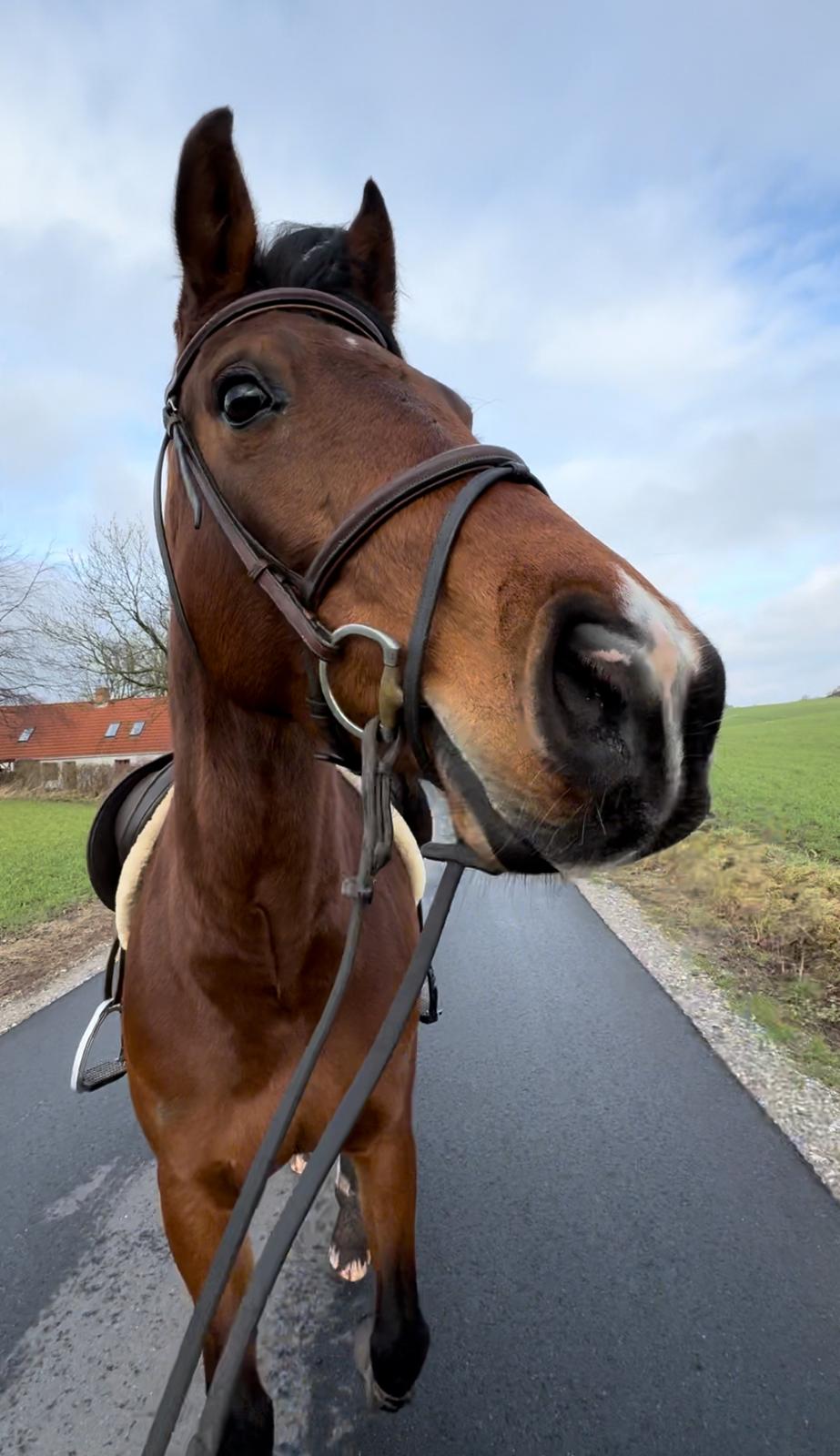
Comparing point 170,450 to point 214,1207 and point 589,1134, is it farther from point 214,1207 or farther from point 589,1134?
point 589,1134

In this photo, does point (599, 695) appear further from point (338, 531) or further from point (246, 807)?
point (246, 807)

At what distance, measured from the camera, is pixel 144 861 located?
2477 millimetres

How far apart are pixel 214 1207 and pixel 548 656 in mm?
1950

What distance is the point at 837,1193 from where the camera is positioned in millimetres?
3082

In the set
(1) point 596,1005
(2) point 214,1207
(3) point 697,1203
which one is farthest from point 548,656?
(1) point 596,1005

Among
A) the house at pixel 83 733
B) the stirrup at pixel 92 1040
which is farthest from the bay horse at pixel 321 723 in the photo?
the house at pixel 83 733

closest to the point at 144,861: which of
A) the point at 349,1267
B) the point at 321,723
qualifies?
the point at 321,723

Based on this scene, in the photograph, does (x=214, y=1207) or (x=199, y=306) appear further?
(x=214, y=1207)

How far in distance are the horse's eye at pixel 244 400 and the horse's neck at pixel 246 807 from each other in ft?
1.91

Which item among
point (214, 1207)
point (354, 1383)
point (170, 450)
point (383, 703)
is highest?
point (170, 450)

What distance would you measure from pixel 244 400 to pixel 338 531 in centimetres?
43

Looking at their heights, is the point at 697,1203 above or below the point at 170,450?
below

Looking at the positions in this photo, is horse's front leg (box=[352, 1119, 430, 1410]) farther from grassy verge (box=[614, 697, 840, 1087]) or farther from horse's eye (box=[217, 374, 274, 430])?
horse's eye (box=[217, 374, 274, 430])

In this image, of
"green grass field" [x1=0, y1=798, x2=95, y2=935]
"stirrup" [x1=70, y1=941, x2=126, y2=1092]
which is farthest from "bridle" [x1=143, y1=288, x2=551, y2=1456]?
"green grass field" [x1=0, y1=798, x2=95, y2=935]
